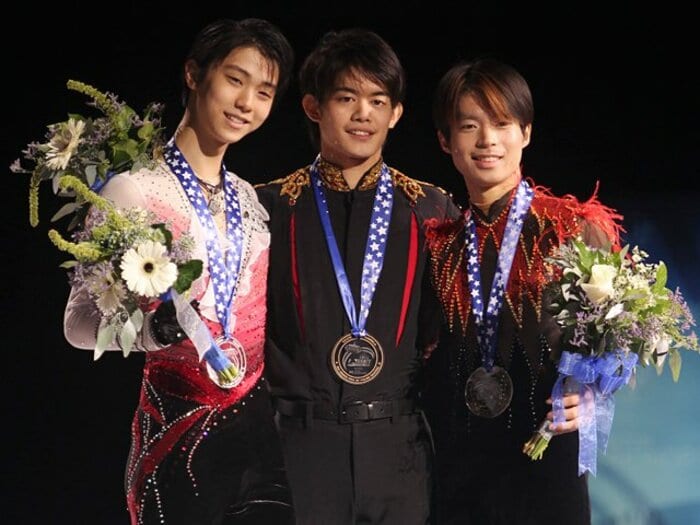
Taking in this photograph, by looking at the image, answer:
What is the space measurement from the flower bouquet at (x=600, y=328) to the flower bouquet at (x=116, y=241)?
890mm

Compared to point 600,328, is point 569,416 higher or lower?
lower

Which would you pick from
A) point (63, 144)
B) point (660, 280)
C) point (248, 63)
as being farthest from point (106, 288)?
point (660, 280)

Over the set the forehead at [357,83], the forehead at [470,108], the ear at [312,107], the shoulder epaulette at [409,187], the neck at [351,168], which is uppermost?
the forehead at [357,83]

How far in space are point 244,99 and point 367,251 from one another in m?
0.60

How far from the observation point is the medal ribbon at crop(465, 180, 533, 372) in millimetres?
3385

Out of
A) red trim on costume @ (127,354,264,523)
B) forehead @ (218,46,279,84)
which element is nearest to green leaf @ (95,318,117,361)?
red trim on costume @ (127,354,264,523)

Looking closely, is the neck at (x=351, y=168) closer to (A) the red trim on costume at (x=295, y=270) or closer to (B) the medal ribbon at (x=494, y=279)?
(A) the red trim on costume at (x=295, y=270)

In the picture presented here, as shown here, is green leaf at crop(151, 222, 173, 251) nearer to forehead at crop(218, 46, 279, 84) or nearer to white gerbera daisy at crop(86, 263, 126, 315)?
white gerbera daisy at crop(86, 263, 126, 315)

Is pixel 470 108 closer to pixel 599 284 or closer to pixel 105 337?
pixel 599 284

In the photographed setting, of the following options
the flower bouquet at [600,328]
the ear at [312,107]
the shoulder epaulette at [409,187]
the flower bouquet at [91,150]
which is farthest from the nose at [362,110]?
the flower bouquet at [600,328]

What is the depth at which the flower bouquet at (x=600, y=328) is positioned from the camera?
3082mm

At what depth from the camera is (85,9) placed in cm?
438

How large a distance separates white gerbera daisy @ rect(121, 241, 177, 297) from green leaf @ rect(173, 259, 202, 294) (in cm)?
5

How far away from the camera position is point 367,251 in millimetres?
3598
